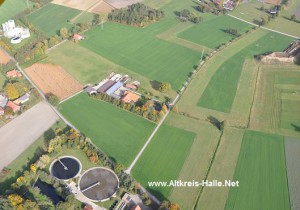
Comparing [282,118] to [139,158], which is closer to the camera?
[139,158]

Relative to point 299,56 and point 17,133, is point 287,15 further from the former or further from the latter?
point 17,133

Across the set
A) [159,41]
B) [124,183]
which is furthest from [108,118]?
[159,41]

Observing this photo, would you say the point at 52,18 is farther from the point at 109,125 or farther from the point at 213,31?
the point at 109,125

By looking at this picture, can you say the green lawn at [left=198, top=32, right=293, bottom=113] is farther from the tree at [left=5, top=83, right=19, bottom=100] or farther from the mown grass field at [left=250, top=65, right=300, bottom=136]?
the tree at [left=5, top=83, right=19, bottom=100]

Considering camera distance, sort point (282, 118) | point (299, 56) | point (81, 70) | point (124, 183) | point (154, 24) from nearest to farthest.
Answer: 1. point (124, 183)
2. point (282, 118)
3. point (81, 70)
4. point (299, 56)
5. point (154, 24)

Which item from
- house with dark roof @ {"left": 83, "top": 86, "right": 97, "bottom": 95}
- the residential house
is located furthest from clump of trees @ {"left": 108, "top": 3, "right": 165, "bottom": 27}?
the residential house

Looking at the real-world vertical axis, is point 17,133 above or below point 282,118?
below

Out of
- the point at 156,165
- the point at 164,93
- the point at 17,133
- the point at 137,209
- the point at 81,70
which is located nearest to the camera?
the point at 137,209
